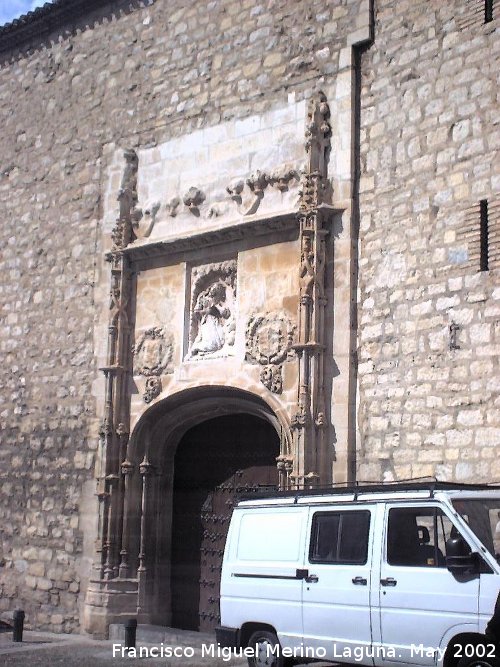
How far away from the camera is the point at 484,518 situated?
20.7ft

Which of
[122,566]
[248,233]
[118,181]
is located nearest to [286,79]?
[248,233]

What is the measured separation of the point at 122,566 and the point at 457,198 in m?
5.56

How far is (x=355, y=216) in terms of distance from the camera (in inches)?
396

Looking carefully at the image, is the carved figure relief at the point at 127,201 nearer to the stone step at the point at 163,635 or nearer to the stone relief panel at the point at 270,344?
the stone relief panel at the point at 270,344

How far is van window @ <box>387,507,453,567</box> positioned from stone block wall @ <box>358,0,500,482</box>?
214 centimetres

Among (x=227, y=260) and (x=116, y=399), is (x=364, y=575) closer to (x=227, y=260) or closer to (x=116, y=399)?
(x=227, y=260)

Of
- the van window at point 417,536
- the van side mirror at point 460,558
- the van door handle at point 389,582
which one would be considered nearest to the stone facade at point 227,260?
the van window at point 417,536

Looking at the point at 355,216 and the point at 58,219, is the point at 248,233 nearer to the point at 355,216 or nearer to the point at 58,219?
the point at 355,216

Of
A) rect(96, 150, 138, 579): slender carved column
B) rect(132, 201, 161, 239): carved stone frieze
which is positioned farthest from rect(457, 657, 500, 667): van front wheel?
rect(132, 201, 161, 239): carved stone frieze

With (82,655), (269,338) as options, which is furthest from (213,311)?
(82,655)

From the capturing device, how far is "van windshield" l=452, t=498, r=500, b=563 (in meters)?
6.15

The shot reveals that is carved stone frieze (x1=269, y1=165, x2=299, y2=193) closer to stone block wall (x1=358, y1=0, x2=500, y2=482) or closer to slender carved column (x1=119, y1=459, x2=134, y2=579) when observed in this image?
stone block wall (x1=358, y1=0, x2=500, y2=482)

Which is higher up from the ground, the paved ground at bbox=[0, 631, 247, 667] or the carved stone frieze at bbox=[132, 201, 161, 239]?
the carved stone frieze at bbox=[132, 201, 161, 239]

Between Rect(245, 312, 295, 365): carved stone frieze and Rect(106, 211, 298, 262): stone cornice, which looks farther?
Rect(106, 211, 298, 262): stone cornice
